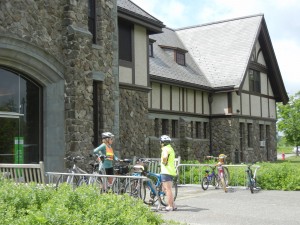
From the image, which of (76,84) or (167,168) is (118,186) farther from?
(76,84)

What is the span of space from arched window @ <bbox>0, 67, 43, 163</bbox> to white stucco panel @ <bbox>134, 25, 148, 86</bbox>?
22.9 feet

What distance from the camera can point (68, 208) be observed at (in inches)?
238

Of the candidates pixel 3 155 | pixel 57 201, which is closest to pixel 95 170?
pixel 3 155

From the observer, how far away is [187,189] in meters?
15.5

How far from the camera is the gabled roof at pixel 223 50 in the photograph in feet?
91.8

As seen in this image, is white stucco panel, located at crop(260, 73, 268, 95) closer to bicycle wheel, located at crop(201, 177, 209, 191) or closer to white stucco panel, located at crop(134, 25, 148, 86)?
white stucco panel, located at crop(134, 25, 148, 86)

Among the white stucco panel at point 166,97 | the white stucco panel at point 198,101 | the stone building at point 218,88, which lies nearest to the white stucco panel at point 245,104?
the stone building at point 218,88

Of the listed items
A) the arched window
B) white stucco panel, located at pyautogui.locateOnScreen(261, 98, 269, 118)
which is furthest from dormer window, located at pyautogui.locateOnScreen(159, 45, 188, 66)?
the arched window

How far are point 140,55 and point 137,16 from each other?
182 centimetres

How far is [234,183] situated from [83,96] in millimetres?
6327

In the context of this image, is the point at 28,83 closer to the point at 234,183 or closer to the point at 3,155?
the point at 3,155

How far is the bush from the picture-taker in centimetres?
516

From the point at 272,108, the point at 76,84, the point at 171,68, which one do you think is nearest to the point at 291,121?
the point at 272,108

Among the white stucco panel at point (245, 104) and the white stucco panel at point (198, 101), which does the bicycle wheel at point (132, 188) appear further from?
the white stucco panel at point (245, 104)
